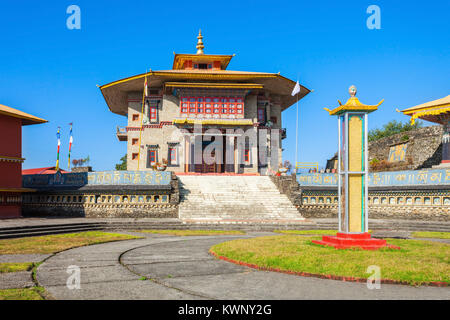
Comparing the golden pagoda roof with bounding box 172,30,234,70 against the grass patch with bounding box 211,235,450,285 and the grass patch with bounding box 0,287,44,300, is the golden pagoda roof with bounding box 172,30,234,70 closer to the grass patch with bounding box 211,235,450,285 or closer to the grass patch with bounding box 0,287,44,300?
the grass patch with bounding box 211,235,450,285

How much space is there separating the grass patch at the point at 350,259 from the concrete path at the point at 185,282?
0.40m

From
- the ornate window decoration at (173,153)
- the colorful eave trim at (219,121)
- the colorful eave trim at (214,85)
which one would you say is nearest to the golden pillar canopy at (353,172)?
the colorful eave trim at (219,121)

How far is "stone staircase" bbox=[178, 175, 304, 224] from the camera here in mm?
19781

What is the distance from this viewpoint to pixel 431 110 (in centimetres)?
2358

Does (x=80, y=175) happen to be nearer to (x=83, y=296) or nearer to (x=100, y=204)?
(x=100, y=204)

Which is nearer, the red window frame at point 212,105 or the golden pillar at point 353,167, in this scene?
the golden pillar at point 353,167

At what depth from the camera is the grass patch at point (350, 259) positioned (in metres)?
6.73

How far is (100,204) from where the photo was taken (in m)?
20.9

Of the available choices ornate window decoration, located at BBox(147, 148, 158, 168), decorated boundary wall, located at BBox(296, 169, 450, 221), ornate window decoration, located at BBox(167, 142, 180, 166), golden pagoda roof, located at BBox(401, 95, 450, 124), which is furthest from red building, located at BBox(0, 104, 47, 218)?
golden pagoda roof, located at BBox(401, 95, 450, 124)

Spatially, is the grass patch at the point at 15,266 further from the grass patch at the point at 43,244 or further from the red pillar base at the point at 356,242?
the red pillar base at the point at 356,242

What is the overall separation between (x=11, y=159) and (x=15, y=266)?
14.3 metres

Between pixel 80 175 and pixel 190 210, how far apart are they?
7.15 m

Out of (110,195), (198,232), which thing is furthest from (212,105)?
(198,232)

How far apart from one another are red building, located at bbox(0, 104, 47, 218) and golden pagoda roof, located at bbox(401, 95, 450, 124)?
23239mm
